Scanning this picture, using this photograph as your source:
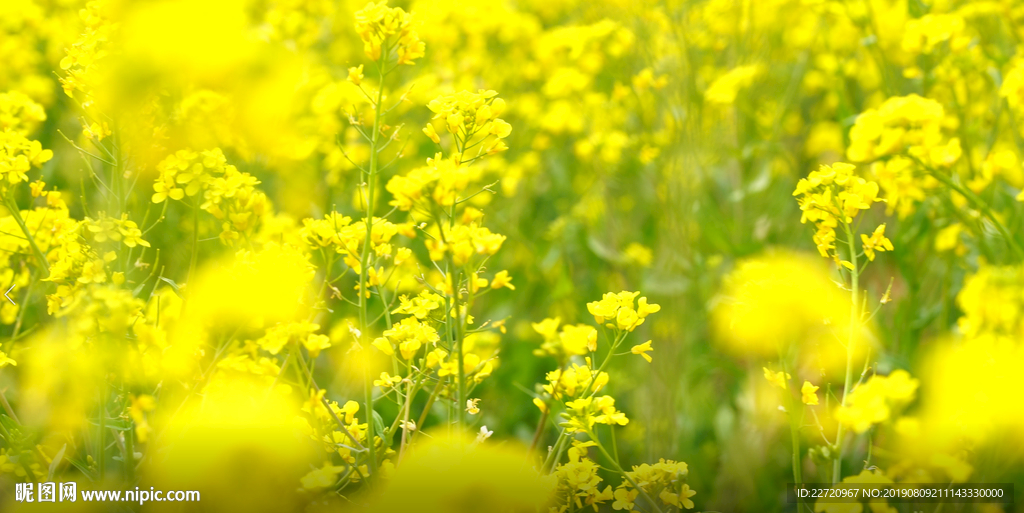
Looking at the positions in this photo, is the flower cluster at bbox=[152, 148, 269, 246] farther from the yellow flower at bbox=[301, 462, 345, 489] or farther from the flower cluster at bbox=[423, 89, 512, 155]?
the yellow flower at bbox=[301, 462, 345, 489]

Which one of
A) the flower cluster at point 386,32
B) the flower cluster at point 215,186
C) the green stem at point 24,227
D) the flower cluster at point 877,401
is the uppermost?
the flower cluster at point 386,32

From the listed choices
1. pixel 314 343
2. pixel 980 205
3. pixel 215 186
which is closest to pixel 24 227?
pixel 215 186

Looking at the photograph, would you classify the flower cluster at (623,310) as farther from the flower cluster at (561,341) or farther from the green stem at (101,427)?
the green stem at (101,427)

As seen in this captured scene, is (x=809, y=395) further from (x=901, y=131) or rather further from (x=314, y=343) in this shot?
(x=314, y=343)

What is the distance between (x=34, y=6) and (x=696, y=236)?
2.41 meters

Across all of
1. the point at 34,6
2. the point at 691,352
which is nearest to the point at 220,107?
the point at 34,6

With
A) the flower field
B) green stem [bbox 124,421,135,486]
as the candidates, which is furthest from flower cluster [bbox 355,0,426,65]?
green stem [bbox 124,421,135,486]

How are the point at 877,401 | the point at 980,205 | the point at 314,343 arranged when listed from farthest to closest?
the point at 980,205
the point at 314,343
the point at 877,401

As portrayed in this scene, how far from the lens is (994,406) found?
85 centimetres

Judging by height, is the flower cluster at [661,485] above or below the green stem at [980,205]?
below

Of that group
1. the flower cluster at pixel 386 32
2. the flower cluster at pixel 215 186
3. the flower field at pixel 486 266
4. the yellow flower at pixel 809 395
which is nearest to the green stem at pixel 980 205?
the flower field at pixel 486 266

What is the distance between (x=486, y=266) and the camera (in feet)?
6.28

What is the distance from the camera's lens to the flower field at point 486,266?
91 cm

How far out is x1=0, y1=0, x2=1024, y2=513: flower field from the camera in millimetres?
906
